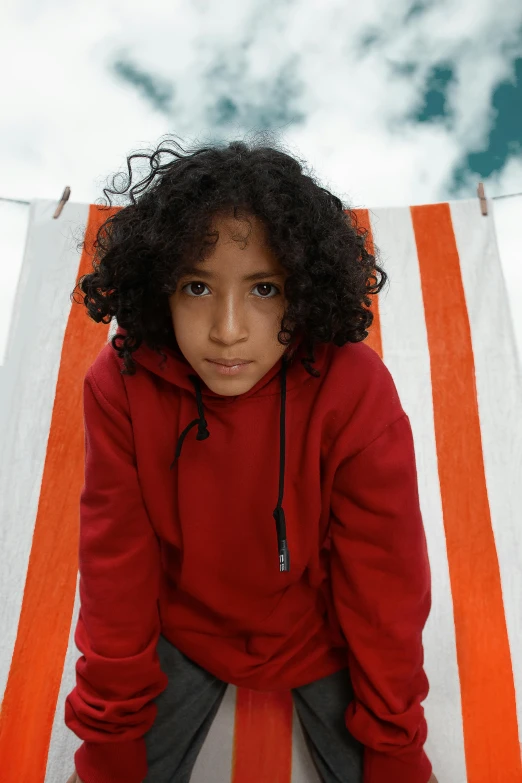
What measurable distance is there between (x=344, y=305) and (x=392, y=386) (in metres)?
0.13

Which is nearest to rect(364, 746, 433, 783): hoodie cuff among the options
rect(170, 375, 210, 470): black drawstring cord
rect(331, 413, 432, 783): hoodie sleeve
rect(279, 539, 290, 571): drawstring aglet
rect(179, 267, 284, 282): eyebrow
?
rect(331, 413, 432, 783): hoodie sleeve

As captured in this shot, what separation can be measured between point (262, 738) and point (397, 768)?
0.34 meters

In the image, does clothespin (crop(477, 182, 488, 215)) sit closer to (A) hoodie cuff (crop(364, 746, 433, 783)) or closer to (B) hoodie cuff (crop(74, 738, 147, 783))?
(A) hoodie cuff (crop(364, 746, 433, 783))

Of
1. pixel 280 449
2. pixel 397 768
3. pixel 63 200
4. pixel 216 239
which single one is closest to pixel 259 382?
pixel 280 449

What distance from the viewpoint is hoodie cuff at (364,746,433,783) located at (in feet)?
2.80

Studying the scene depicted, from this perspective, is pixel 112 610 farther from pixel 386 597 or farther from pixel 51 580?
pixel 51 580

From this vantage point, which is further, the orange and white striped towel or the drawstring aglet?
the orange and white striped towel

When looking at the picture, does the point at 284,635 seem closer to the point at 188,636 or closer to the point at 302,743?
the point at 188,636

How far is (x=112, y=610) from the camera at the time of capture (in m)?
0.89

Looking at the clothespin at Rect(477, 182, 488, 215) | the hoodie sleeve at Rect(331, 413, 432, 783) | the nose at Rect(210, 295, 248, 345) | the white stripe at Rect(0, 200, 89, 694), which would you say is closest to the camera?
the nose at Rect(210, 295, 248, 345)

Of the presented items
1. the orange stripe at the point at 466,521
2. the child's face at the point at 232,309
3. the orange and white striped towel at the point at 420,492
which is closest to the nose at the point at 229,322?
the child's face at the point at 232,309

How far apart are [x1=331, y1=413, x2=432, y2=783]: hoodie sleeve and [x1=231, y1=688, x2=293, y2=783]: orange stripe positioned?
29 centimetres

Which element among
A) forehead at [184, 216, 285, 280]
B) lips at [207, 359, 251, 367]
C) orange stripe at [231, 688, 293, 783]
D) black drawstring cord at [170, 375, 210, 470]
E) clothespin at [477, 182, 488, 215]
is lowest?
orange stripe at [231, 688, 293, 783]

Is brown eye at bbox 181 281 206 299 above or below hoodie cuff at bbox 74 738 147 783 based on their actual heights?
above
